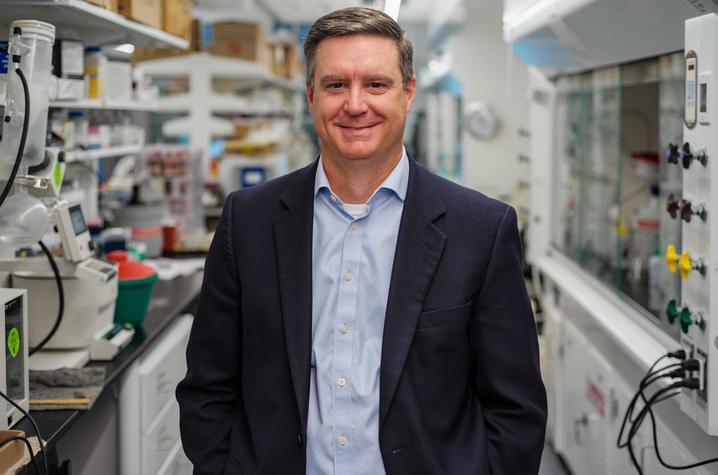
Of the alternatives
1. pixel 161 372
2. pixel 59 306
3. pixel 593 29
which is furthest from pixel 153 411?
pixel 593 29

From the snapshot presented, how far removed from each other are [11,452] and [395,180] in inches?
36.7

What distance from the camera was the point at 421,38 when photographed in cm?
1496

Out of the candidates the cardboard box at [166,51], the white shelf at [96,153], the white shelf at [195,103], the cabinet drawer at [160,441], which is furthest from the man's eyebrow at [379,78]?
the white shelf at [195,103]

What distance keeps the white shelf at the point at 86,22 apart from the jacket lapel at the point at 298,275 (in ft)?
3.85

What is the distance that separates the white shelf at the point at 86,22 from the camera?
2.49 meters

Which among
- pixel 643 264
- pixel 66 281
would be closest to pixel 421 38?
pixel 643 264

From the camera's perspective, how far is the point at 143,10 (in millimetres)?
3406

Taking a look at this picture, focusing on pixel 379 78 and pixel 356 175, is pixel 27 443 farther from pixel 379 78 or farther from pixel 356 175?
pixel 379 78

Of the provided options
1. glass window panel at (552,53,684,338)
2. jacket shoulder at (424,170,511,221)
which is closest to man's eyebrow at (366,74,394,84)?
jacket shoulder at (424,170,511,221)

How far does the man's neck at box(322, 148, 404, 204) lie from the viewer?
1659 millimetres

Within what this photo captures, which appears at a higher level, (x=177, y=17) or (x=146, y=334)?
(x=177, y=17)

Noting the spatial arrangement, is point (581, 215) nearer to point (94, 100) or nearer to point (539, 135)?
point (539, 135)

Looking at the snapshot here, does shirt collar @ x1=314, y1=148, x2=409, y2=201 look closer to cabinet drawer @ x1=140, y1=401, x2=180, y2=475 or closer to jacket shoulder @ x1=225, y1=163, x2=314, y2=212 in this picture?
jacket shoulder @ x1=225, y1=163, x2=314, y2=212

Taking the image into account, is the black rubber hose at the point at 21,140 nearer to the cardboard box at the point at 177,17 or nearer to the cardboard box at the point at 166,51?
the cardboard box at the point at 177,17
